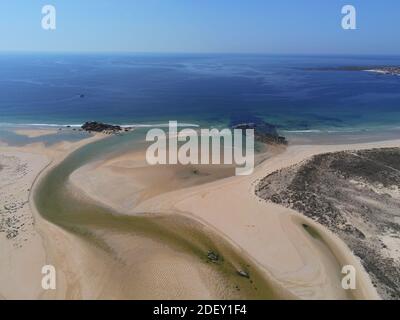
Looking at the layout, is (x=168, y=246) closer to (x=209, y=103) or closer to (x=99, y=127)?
(x=99, y=127)

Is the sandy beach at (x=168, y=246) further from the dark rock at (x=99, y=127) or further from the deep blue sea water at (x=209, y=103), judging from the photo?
the deep blue sea water at (x=209, y=103)

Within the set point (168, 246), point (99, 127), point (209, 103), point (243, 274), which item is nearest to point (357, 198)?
point (243, 274)

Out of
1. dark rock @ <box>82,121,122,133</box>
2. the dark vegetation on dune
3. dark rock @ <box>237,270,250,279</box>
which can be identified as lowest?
dark rock @ <box>237,270,250,279</box>

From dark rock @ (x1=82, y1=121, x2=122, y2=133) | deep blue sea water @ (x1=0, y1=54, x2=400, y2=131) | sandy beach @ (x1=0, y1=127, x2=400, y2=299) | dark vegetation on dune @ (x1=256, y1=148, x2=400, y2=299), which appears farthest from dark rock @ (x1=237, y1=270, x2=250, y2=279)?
dark rock @ (x1=82, y1=121, x2=122, y2=133)

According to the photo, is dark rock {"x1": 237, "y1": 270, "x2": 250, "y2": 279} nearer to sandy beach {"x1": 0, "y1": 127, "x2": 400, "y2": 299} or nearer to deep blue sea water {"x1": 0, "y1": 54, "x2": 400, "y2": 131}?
sandy beach {"x1": 0, "y1": 127, "x2": 400, "y2": 299}

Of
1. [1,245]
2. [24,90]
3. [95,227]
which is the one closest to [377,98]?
[95,227]

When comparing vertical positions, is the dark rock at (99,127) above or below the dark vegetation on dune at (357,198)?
above

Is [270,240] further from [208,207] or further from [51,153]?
[51,153]

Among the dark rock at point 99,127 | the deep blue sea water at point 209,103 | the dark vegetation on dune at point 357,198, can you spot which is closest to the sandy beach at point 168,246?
the dark vegetation on dune at point 357,198

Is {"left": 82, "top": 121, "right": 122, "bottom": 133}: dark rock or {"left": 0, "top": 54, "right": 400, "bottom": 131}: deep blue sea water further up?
{"left": 0, "top": 54, "right": 400, "bottom": 131}: deep blue sea water
